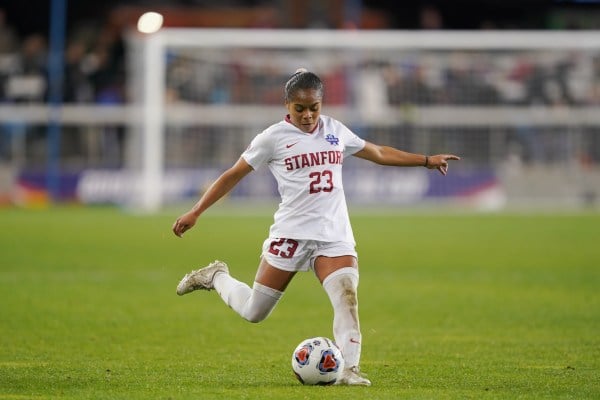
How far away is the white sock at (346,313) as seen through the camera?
26.9 feet

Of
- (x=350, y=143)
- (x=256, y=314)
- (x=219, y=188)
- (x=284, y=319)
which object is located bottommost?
(x=284, y=319)

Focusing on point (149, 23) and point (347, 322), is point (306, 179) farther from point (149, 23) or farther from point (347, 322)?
point (149, 23)

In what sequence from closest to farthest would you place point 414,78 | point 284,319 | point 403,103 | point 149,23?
point 284,319
point 403,103
point 414,78
point 149,23

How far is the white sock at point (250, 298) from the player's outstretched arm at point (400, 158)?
3.93ft

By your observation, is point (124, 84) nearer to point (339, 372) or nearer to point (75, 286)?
point (75, 286)

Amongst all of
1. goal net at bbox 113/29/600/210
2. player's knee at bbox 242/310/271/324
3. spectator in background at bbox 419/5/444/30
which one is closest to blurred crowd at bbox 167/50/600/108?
goal net at bbox 113/29/600/210

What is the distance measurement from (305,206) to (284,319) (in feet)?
14.3

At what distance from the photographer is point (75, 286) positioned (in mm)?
15188

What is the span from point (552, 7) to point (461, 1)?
3442 millimetres

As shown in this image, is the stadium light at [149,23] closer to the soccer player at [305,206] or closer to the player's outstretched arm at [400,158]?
the player's outstretched arm at [400,158]

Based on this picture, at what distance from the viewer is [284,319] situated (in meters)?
12.6

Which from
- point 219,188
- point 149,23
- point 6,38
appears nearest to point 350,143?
point 219,188

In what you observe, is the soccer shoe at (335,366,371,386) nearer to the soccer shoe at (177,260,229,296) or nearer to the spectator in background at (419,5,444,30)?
the soccer shoe at (177,260,229,296)

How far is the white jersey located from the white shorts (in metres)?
0.05
